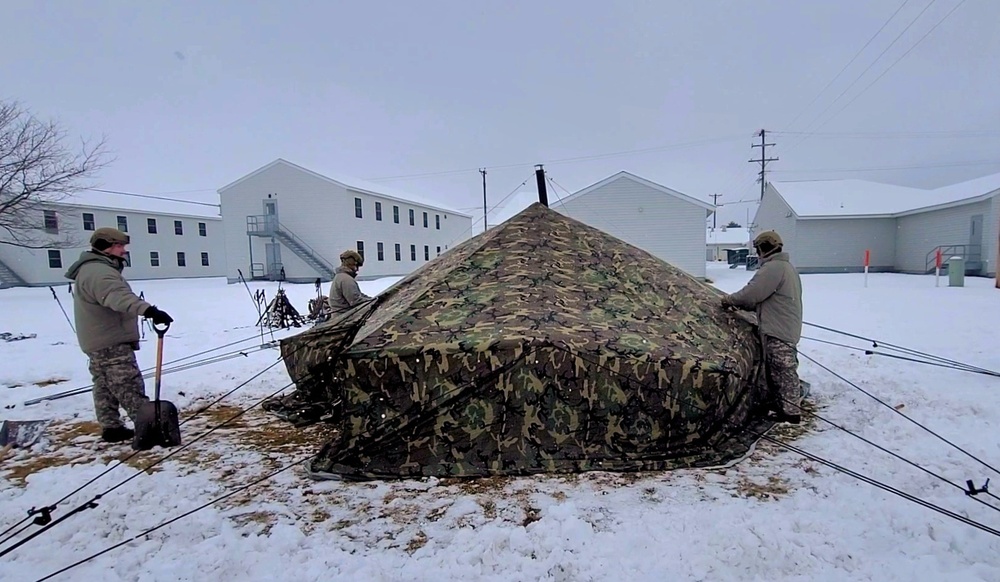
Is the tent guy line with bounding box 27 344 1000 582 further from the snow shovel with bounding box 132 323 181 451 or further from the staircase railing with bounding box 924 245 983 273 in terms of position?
the staircase railing with bounding box 924 245 983 273

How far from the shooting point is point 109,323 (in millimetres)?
4086

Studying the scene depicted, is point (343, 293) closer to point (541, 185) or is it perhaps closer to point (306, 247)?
point (541, 185)

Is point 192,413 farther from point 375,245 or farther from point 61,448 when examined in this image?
point 375,245

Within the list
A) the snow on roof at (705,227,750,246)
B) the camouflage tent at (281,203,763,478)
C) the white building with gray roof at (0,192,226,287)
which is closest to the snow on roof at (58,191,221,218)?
the white building with gray roof at (0,192,226,287)

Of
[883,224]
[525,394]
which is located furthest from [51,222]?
[883,224]

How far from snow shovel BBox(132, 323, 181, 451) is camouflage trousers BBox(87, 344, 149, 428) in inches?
5.3

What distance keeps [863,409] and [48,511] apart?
6.11 meters

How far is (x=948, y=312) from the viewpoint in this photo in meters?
9.45

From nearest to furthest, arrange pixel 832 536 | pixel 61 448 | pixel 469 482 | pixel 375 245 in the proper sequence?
pixel 832 536 < pixel 469 482 < pixel 61 448 < pixel 375 245

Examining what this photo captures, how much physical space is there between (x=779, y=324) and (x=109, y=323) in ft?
18.5

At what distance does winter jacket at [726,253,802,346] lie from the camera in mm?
4445

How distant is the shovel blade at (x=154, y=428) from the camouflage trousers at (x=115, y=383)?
0.13 meters

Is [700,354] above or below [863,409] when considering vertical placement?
above

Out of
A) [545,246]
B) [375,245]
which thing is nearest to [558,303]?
[545,246]
